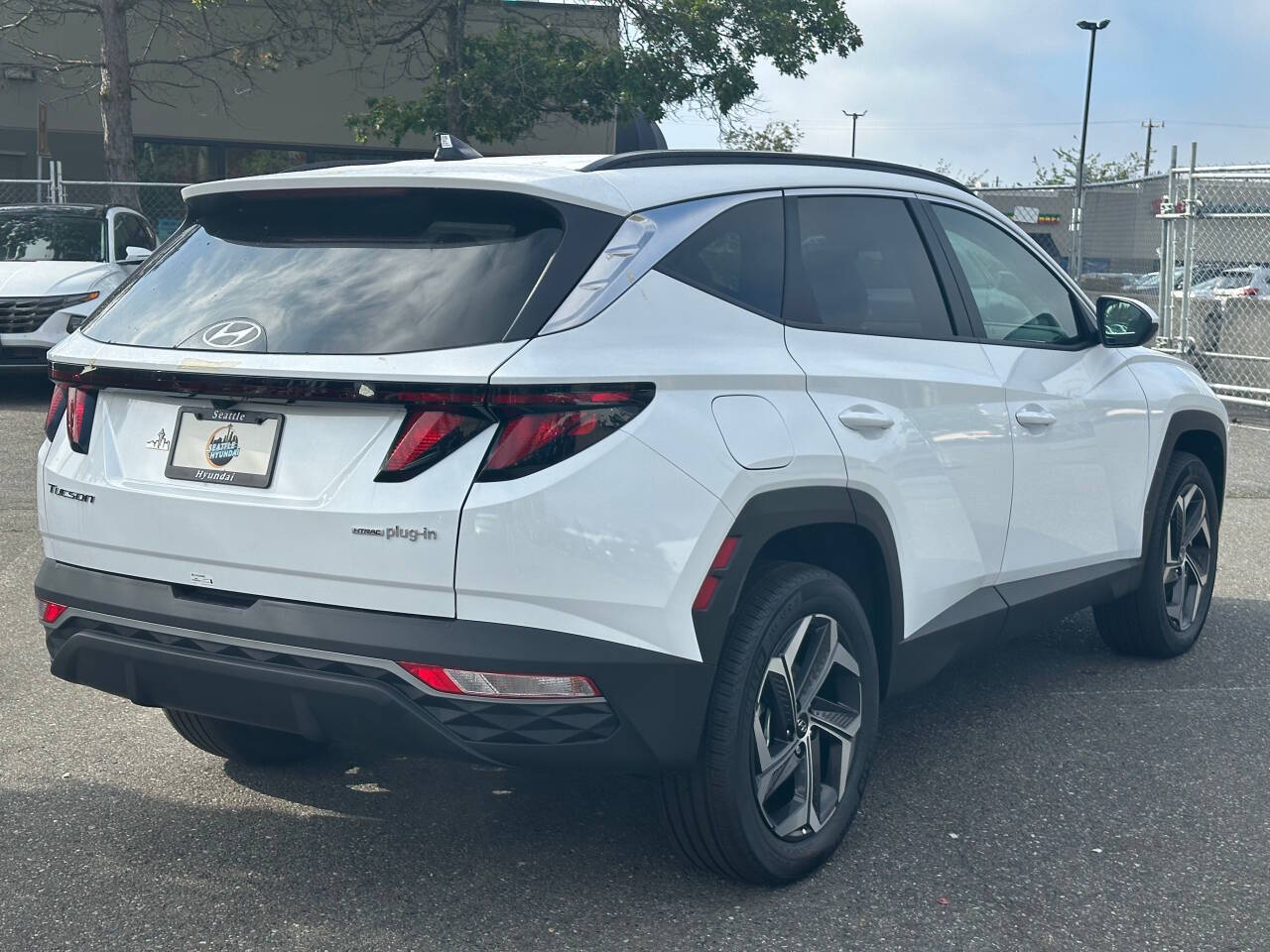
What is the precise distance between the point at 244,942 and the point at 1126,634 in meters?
3.65

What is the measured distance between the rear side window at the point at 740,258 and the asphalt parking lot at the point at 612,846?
1428 mm

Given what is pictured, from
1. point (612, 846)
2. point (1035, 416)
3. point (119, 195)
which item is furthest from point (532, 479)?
point (119, 195)

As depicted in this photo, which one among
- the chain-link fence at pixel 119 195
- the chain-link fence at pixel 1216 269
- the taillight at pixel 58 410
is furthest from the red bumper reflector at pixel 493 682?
the chain-link fence at pixel 119 195

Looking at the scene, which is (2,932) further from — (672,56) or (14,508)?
(672,56)

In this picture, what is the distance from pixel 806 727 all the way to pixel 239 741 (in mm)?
1681

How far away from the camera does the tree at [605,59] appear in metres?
19.4

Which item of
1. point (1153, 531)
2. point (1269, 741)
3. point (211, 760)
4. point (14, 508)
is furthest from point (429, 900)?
point (14, 508)

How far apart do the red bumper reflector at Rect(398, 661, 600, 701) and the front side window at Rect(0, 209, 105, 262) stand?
11.4m

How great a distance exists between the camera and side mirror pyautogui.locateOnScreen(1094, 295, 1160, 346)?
4.91 meters

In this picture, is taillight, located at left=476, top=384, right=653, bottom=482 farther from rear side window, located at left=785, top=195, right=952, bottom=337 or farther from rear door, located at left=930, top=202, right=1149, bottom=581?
rear door, located at left=930, top=202, right=1149, bottom=581

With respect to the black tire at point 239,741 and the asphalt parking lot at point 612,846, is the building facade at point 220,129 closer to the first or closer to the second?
the asphalt parking lot at point 612,846

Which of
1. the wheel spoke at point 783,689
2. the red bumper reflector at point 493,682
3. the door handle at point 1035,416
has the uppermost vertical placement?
the door handle at point 1035,416

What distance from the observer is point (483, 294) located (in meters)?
3.02

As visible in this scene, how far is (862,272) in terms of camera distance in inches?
157
